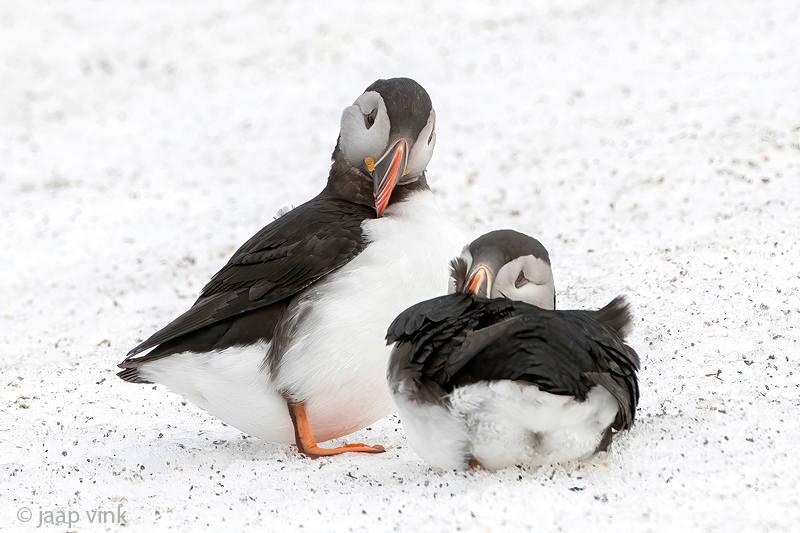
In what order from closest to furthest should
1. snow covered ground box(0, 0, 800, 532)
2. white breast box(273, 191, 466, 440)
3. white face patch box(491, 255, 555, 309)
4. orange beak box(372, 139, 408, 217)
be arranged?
snow covered ground box(0, 0, 800, 532) → white face patch box(491, 255, 555, 309) → white breast box(273, 191, 466, 440) → orange beak box(372, 139, 408, 217)

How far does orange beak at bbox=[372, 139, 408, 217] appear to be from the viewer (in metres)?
4.57

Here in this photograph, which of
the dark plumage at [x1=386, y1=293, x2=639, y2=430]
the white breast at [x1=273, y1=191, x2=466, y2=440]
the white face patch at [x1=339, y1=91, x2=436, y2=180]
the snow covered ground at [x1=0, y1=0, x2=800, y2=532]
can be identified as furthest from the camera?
the white face patch at [x1=339, y1=91, x2=436, y2=180]

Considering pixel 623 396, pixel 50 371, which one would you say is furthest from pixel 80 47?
pixel 623 396

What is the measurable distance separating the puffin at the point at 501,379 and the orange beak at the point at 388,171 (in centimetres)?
84

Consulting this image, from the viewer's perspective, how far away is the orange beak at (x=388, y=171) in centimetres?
457

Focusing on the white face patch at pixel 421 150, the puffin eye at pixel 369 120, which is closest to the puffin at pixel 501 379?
the white face patch at pixel 421 150

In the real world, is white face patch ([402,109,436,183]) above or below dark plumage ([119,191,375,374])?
above

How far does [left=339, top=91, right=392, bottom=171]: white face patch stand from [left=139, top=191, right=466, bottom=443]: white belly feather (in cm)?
32

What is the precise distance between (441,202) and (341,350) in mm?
4764

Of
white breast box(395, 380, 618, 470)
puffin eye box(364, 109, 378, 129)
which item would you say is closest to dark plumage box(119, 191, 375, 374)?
puffin eye box(364, 109, 378, 129)

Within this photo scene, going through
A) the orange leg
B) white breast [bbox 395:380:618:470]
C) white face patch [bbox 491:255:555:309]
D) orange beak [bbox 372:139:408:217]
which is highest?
orange beak [bbox 372:139:408:217]

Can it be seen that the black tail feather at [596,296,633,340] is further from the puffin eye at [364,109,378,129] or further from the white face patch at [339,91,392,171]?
the puffin eye at [364,109,378,129]

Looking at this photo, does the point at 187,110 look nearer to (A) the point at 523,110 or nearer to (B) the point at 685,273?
(A) the point at 523,110

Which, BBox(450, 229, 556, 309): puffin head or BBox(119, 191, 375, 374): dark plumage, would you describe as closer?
BBox(450, 229, 556, 309): puffin head
